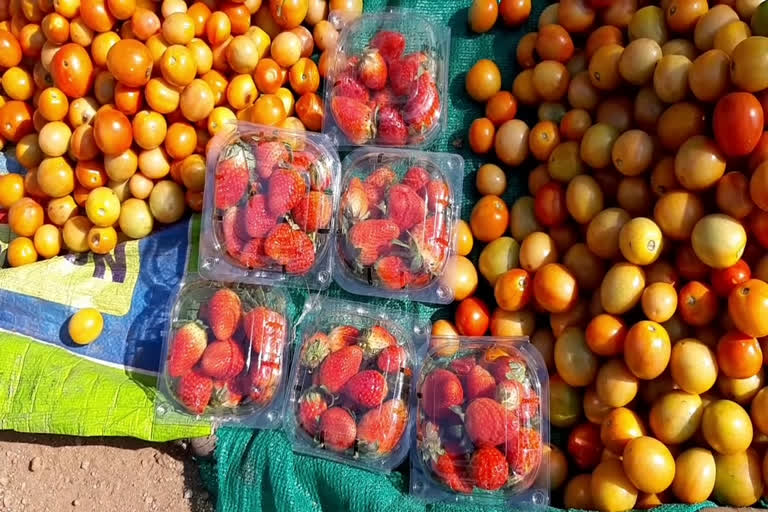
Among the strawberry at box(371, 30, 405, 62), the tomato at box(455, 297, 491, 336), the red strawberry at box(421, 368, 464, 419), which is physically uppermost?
the strawberry at box(371, 30, 405, 62)

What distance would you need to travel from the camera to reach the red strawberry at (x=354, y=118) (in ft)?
7.93

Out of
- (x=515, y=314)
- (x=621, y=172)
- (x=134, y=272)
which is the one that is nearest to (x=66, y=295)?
(x=134, y=272)

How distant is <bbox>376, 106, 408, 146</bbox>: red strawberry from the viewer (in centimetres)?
242

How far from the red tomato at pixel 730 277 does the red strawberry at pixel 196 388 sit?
63.8 inches

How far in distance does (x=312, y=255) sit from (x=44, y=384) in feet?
3.87

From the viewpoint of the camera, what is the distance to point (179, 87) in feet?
8.23

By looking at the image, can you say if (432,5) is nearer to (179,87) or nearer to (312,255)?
(179,87)

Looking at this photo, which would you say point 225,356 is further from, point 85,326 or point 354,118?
point 354,118

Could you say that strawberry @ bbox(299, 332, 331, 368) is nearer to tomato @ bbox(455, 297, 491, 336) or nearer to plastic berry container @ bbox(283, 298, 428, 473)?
plastic berry container @ bbox(283, 298, 428, 473)

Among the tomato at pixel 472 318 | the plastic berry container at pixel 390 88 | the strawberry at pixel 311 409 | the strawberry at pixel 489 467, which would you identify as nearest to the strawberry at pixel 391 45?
the plastic berry container at pixel 390 88

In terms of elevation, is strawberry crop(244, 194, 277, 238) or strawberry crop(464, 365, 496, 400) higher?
strawberry crop(244, 194, 277, 238)

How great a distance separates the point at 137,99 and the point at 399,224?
3.88 ft

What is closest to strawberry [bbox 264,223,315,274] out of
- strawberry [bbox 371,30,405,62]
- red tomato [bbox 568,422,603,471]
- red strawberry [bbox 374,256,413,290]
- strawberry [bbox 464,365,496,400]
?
red strawberry [bbox 374,256,413,290]

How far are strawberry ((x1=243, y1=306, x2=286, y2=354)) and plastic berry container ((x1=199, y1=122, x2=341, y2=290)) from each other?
0.14 m
